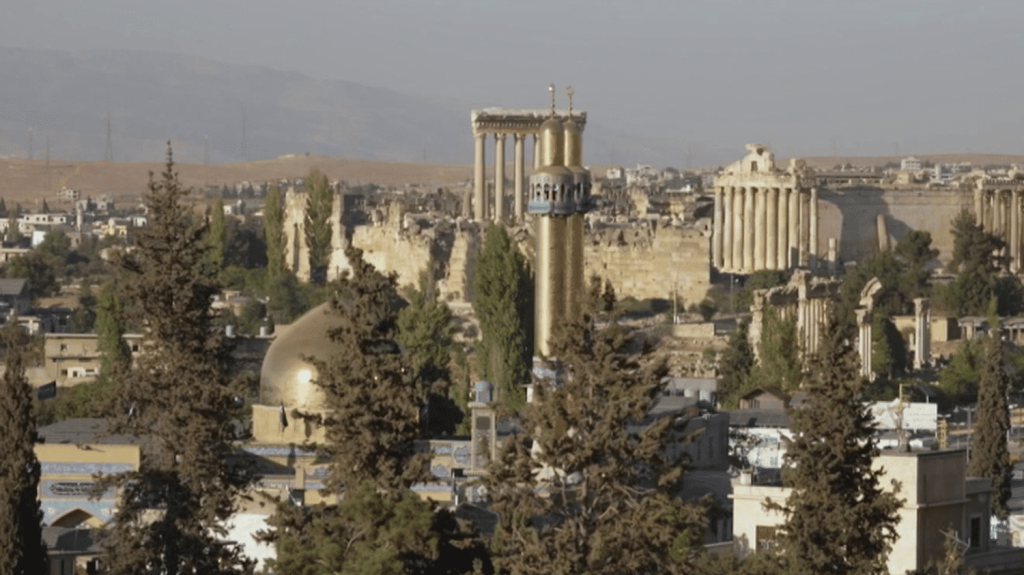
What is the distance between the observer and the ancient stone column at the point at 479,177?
8494 centimetres

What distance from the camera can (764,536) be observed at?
35.3 meters

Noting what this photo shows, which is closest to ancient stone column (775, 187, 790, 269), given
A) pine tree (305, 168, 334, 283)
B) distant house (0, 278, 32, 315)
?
pine tree (305, 168, 334, 283)

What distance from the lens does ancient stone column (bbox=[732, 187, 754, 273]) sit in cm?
8138

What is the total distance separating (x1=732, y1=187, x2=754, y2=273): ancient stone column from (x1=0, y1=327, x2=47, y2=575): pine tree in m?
47.8

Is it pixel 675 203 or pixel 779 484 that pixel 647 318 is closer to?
pixel 675 203

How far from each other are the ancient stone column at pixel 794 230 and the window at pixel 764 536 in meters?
46.4

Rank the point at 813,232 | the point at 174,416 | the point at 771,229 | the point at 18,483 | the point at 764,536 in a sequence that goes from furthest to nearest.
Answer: the point at 813,232 < the point at 771,229 < the point at 764,536 < the point at 18,483 < the point at 174,416

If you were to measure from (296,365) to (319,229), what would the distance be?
43.8 metres

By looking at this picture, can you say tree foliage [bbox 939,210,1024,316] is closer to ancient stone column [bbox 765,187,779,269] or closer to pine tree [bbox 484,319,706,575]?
ancient stone column [bbox 765,187,779,269]

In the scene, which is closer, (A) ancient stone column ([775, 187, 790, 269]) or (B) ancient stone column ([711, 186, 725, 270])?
(B) ancient stone column ([711, 186, 725, 270])

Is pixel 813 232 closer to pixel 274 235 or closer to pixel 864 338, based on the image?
pixel 274 235

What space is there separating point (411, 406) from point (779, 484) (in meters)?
7.88

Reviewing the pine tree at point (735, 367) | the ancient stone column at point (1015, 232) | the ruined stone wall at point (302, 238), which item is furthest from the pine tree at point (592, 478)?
the ancient stone column at point (1015, 232)

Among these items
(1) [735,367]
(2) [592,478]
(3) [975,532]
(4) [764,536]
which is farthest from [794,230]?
(2) [592,478]
